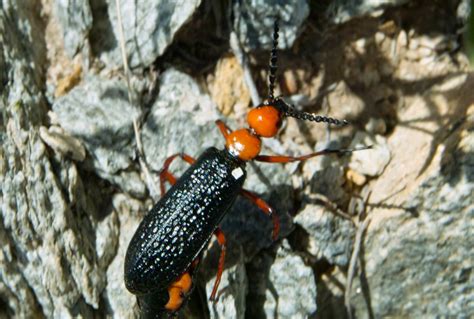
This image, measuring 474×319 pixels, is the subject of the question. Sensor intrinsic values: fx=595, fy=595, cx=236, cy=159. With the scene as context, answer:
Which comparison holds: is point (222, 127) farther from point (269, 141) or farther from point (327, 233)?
point (327, 233)

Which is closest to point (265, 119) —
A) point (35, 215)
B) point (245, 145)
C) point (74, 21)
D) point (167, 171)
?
point (245, 145)

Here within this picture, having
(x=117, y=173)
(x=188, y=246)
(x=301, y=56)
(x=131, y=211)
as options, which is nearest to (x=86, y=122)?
(x=117, y=173)

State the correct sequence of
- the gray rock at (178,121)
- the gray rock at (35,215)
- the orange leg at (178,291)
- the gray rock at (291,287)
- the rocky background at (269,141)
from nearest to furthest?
1. the gray rock at (35,215)
2. the orange leg at (178,291)
3. the rocky background at (269,141)
4. the gray rock at (291,287)
5. the gray rock at (178,121)

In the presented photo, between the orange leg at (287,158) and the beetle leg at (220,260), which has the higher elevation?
the orange leg at (287,158)

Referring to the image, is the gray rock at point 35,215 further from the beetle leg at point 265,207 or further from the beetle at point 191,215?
the beetle leg at point 265,207

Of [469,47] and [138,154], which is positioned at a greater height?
[138,154]

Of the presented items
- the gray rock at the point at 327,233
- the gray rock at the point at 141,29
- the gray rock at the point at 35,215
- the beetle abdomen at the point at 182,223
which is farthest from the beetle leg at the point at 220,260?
the gray rock at the point at 141,29

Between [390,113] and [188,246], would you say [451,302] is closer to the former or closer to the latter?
[390,113]
